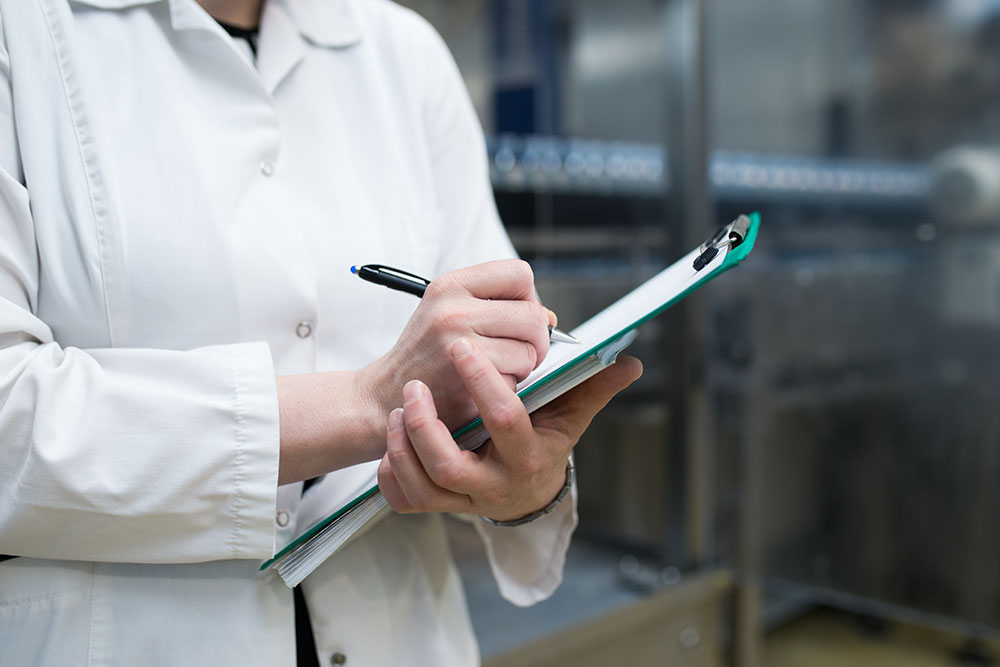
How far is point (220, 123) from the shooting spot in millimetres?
748

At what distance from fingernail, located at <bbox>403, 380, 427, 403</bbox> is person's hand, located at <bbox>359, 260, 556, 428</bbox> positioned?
0.04 meters

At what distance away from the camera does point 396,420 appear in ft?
1.93

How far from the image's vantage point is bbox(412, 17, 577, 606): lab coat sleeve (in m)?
0.84

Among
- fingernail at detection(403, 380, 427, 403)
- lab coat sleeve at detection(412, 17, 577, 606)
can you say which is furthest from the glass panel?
fingernail at detection(403, 380, 427, 403)

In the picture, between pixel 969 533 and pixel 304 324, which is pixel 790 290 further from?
pixel 304 324

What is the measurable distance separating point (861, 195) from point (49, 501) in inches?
65.3

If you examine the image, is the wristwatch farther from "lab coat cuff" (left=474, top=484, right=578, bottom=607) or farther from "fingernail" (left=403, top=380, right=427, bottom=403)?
"fingernail" (left=403, top=380, right=427, bottom=403)

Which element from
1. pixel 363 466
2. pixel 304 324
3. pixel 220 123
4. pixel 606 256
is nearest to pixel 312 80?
pixel 220 123

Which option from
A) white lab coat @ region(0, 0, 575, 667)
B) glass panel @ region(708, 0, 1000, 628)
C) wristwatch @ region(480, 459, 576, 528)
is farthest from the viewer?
glass panel @ region(708, 0, 1000, 628)

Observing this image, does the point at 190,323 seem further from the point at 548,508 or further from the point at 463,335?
the point at 548,508

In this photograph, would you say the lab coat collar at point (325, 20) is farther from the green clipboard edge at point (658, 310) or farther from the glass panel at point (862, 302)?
the glass panel at point (862, 302)

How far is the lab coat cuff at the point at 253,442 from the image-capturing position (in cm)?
62

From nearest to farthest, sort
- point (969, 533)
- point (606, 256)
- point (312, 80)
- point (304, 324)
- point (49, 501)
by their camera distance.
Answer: point (49, 501) < point (304, 324) < point (312, 80) < point (969, 533) < point (606, 256)

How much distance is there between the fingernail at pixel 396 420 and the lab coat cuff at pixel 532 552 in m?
0.28
